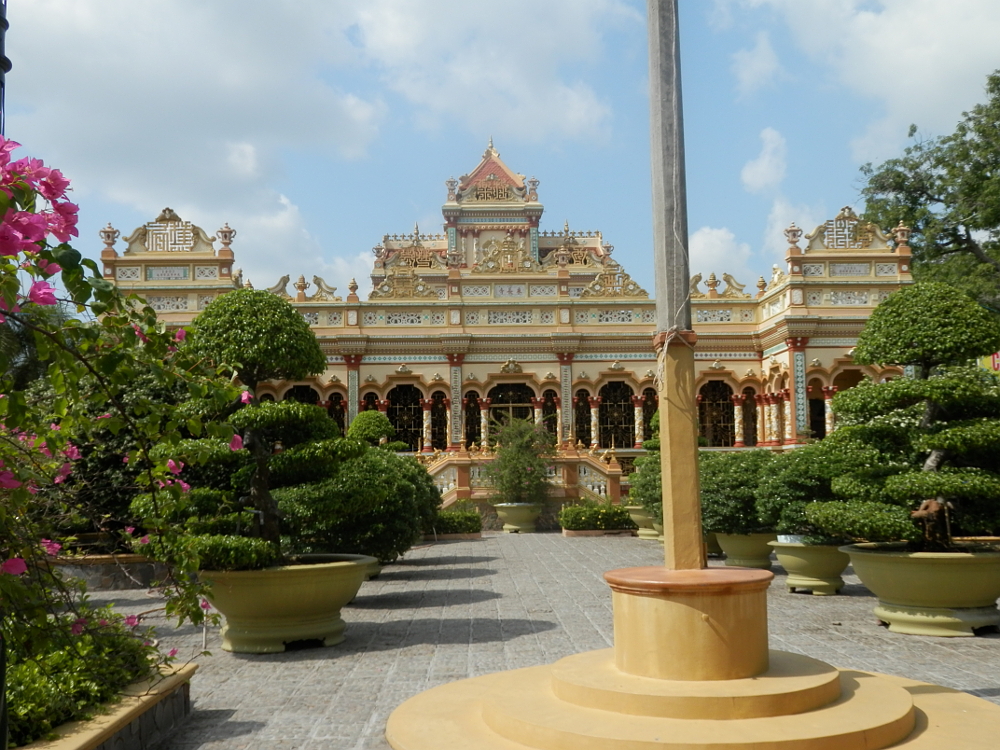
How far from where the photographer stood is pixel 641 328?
26.4 meters

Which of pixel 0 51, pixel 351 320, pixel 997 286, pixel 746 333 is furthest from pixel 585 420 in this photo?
pixel 0 51

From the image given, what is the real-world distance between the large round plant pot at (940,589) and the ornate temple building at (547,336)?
16694mm

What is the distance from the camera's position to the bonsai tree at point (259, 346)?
827 cm

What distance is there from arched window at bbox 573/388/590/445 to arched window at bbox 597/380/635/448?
391 mm

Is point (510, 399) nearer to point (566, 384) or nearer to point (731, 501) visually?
point (566, 384)

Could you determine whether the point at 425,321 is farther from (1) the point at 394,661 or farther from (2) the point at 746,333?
(1) the point at 394,661

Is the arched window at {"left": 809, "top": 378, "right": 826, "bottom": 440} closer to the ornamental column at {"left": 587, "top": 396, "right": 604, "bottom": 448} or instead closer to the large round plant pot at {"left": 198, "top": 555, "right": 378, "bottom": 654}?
the ornamental column at {"left": 587, "top": 396, "right": 604, "bottom": 448}

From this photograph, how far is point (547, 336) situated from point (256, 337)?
18.0 m

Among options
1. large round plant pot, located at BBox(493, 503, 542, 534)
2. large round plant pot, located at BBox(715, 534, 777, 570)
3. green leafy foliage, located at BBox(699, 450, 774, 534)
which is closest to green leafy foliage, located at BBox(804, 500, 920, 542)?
green leafy foliage, located at BBox(699, 450, 774, 534)

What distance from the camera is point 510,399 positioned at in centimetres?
2630

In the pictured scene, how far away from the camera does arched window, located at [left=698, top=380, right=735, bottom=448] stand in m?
26.7

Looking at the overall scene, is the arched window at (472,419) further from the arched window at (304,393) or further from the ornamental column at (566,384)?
the arched window at (304,393)

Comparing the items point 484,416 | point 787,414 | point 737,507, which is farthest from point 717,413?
point 737,507

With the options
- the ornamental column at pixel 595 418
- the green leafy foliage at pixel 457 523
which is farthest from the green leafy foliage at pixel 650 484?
the ornamental column at pixel 595 418
